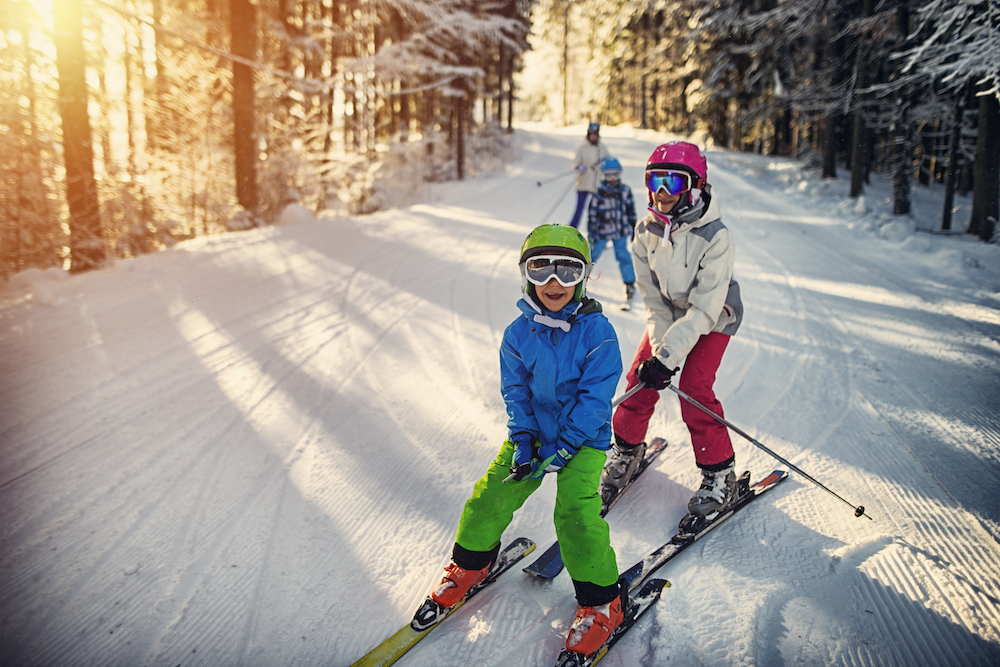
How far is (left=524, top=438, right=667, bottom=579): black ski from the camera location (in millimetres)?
2652

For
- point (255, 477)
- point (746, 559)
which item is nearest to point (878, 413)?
point (746, 559)

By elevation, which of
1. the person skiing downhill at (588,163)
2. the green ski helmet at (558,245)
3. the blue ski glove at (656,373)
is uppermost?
the person skiing downhill at (588,163)

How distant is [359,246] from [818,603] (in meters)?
8.23

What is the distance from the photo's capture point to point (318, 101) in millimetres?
15445

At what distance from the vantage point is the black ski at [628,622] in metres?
2.16

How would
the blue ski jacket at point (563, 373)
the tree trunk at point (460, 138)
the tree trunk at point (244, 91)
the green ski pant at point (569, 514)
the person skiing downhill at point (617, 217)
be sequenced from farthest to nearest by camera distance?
1. the tree trunk at point (460, 138)
2. the tree trunk at point (244, 91)
3. the person skiing downhill at point (617, 217)
4. the blue ski jacket at point (563, 373)
5. the green ski pant at point (569, 514)

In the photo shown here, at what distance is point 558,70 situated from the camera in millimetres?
50750

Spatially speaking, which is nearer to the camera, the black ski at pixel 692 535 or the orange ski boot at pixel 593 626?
the orange ski boot at pixel 593 626

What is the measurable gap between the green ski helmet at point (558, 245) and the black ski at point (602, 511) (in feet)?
4.51

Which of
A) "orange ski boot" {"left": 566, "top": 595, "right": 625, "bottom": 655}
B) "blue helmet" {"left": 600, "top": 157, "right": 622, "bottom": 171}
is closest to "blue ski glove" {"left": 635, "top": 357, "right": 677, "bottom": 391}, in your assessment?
"orange ski boot" {"left": 566, "top": 595, "right": 625, "bottom": 655}

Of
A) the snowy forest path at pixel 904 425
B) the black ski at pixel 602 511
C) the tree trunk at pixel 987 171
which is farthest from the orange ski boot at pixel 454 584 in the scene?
the tree trunk at pixel 987 171

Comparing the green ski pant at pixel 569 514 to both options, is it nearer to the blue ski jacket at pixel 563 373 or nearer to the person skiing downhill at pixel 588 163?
the blue ski jacket at pixel 563 373

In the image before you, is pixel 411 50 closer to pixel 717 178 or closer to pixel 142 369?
pixel 717 178

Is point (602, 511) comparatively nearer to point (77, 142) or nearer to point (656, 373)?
point (656, 373)
